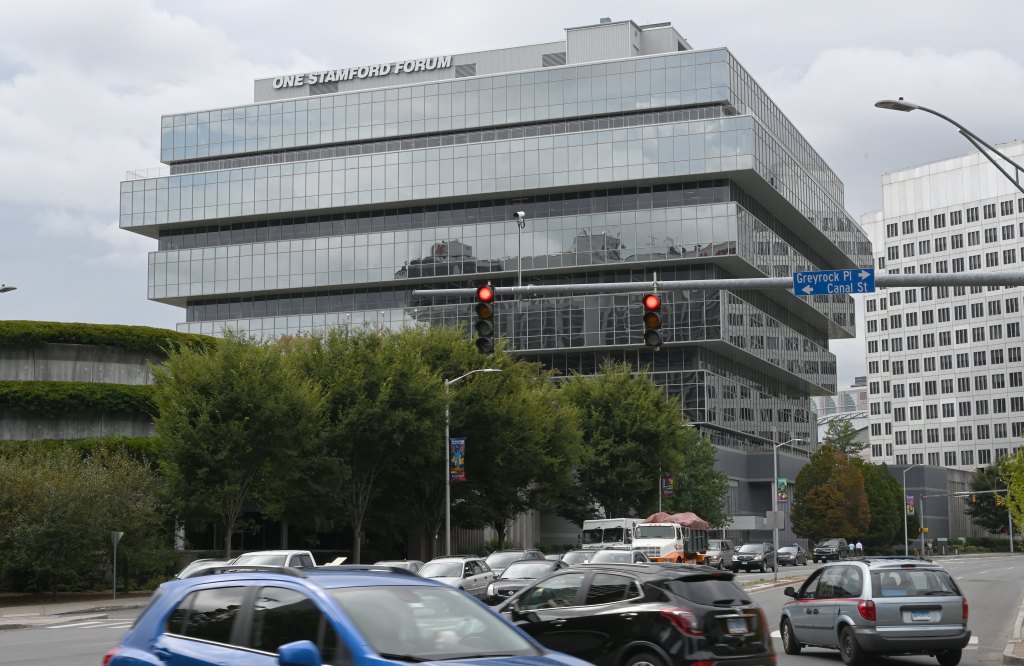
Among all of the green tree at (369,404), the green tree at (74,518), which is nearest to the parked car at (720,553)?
the green tree at (369,404)

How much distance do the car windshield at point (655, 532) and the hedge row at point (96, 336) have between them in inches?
805

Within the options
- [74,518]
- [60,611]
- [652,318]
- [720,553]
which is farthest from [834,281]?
[720,553]

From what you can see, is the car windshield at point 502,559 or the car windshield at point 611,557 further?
the car windshield at point 502,559

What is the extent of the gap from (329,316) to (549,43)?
29.8 meters

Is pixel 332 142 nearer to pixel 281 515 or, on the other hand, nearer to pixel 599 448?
pixel 599 448

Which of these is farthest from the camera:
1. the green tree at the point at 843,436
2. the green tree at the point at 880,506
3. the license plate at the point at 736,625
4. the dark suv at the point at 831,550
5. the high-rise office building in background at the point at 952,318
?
the high-rise office building in background at the point at 952,318

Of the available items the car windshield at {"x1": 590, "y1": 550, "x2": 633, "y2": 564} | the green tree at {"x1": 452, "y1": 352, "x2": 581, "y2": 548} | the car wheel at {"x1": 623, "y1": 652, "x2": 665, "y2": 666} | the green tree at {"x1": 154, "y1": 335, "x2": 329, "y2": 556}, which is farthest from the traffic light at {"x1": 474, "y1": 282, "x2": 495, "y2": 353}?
the green tree at {"x1": 452, "y1": 352, "x2": 581, "y2": 548}

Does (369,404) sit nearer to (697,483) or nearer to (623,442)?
(623,442)

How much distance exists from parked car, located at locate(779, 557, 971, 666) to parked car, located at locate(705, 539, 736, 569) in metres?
43.8

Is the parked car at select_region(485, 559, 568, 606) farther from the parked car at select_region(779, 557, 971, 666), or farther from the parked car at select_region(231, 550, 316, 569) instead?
the parked car at select_region(779, 557, 971, 666)

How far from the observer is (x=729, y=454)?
10056 centimetres

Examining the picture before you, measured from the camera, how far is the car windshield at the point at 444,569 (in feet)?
104

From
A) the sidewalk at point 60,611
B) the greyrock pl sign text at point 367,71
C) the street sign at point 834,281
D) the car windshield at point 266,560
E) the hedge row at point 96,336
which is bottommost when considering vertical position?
the sidewalk at point 60,611

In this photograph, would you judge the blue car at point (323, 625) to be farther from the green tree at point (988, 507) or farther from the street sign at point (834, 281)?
the green tree at point (988, 507)
